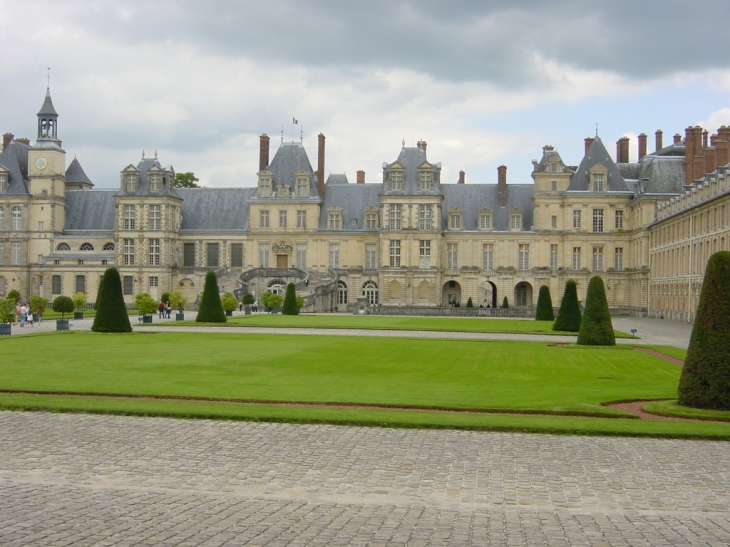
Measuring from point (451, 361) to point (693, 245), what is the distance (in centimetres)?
3140

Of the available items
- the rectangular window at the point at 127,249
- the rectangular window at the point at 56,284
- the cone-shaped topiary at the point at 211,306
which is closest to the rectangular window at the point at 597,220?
the cone-shaped topiary at the point at 211,306

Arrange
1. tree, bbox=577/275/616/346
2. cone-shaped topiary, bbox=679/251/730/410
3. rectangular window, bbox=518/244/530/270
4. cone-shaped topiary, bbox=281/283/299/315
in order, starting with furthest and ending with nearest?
rectangular window, bbox=518/244/530/270 < cone-shaped topiary, bbox=281/283/299/315 < tree, bbox=577/275/616/346 < cone-shaped topiary, bbox=679/251/730/410

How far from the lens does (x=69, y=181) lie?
72.1 meters

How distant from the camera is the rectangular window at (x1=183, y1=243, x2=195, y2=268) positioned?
6769cm

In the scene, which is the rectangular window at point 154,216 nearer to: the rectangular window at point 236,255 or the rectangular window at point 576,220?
the rectangular window at point 236,255

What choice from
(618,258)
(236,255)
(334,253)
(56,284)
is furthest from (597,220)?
(56,284)

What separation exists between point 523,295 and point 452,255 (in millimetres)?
6520

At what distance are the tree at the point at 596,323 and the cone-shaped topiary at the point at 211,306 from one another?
58.9 feet

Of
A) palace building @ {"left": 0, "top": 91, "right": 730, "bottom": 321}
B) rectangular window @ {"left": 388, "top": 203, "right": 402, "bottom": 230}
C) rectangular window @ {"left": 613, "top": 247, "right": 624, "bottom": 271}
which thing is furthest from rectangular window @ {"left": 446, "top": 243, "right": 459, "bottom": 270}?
rectangular window @ {"left": 613, "top": 247, "right": 624, "bottom": 271}

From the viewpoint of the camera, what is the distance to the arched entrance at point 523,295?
2581 inches

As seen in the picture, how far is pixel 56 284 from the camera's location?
65.6 meters

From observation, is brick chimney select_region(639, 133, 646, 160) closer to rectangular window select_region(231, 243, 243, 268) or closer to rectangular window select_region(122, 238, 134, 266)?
rectangular window select_region(231, 243, 243, 268)

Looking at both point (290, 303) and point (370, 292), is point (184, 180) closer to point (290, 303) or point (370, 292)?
point (370, 292)

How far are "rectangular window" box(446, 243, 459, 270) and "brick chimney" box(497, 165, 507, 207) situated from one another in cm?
512
